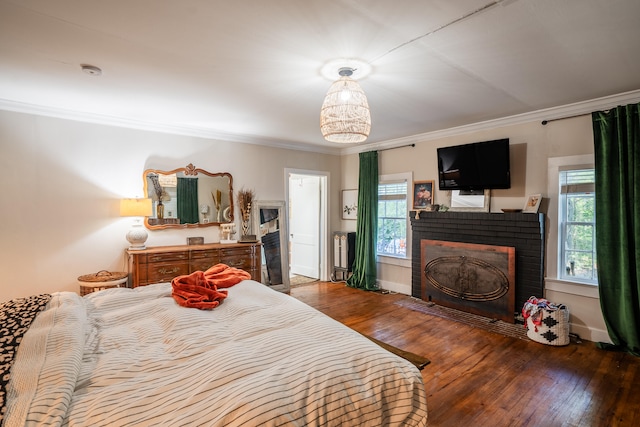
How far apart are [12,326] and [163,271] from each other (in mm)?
2363

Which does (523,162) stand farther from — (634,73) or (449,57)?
(449,57)

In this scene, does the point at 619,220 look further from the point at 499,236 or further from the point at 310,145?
the point at 310,145

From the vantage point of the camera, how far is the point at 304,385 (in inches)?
46.9

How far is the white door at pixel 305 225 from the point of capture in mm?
6180

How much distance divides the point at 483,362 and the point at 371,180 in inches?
130

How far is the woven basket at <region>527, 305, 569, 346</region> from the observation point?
323 centimetres

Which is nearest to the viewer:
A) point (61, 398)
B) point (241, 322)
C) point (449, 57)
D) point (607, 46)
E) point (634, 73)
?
point (61, 398)

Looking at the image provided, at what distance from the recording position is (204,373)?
126 centimetres

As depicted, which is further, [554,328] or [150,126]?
[150,126]

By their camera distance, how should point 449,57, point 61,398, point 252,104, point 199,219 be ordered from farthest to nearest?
point 199,219
point 252,104
point 449,57
point 61,398

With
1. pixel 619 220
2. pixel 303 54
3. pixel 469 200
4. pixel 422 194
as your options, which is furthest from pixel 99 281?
pixel 619 220

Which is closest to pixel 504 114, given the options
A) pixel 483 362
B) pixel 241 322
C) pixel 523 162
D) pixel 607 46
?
pixel 523 162

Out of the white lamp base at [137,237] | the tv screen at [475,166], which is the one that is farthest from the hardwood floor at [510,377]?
the white lamp base at [137,237]

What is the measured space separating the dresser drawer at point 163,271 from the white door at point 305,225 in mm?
2740
